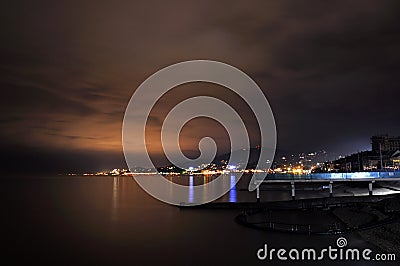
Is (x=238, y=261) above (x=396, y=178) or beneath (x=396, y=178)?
beneath

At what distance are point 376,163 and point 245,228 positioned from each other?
9253 cm

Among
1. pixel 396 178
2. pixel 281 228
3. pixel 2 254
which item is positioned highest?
pixel 396 178

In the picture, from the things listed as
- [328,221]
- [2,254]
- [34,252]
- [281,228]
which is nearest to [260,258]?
[281,228]

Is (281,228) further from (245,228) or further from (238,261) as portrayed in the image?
(238,261)

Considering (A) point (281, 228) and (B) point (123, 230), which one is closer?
(A) point (281, 228)

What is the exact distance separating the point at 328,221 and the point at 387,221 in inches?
Result: 342

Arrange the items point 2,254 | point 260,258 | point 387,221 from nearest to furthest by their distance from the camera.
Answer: point 260,258 < point 387,221 < point 2,254

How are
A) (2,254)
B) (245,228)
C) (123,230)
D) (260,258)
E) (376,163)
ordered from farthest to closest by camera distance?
(376,163), (123,230), (245,228), (2,254), (260,258)

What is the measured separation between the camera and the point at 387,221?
23.7 m

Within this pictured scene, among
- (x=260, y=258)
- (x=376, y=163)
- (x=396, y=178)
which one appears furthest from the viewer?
(x=376, y=163)

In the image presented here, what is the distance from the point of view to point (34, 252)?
94.6 ft

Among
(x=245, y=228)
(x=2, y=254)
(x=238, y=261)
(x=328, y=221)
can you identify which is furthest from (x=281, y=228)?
(x=2, y=254)

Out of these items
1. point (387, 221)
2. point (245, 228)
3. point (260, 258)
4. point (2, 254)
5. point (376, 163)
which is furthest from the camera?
point (376, 163)

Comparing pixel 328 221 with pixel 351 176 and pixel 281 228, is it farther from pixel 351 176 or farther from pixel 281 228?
pixel 351 176
